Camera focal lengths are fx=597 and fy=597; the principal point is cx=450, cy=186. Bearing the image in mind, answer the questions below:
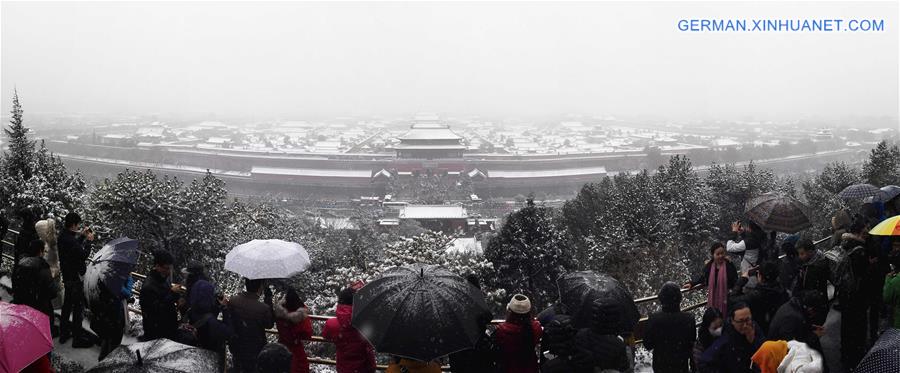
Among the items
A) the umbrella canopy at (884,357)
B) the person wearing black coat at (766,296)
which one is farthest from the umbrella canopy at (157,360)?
the person wearing black coat at (766,296)

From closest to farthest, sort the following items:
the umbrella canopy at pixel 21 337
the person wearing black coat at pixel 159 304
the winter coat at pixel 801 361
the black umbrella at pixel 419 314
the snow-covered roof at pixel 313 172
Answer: the umbrella canopy at pixel 21 337 → the winter coat at pixel 801 361 → the black umbrella at pixel 419 314 → the person wearing black coat at pixel 159 304 → the snow-covered roof at pixel 313 172

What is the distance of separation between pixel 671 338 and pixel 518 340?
29.4 inches

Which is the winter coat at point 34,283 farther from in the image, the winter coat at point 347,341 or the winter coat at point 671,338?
the winter coat at point 671,338

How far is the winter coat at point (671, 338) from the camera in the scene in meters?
2.82

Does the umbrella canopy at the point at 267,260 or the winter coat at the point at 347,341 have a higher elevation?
the umbrella canopy at the point at 267,260

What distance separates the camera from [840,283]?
322cm

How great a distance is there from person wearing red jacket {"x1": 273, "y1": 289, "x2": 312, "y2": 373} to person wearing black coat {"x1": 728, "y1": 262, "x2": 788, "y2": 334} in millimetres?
2202

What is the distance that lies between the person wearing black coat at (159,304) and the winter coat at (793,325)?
2959mm

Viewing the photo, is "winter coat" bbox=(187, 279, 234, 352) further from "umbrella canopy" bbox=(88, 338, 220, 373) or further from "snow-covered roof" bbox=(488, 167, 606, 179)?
"snow-covered roof" bbox=(488, 167, 606, 179)

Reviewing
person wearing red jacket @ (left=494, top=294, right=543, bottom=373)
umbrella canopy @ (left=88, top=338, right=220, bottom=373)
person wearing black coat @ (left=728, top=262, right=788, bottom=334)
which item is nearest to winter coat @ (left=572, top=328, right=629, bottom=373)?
person wearing red jacket @ (left=494, top=294, right=543, bottom=373)

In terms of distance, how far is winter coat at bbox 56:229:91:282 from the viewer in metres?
3.48

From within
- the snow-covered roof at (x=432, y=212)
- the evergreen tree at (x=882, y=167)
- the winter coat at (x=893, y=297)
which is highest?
the winter coat at (x=893, y=297)

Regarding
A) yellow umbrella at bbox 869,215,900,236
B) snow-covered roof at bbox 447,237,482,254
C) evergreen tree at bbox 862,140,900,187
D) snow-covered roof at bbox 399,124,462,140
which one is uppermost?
snow-covered roof at bbox 399,124,462,140

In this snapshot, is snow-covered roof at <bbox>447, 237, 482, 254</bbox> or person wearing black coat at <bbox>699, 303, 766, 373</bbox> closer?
person wearing black coat at <bbox>699, 303, 766, 373</bbox>
